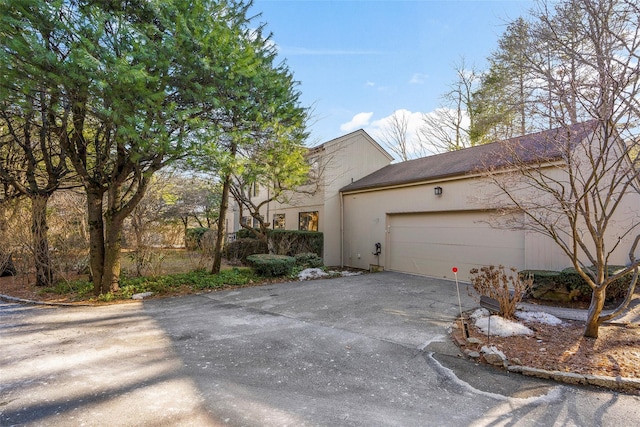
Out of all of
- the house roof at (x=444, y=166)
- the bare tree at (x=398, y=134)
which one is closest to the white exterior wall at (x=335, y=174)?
the house roof at (x=444, y=166)

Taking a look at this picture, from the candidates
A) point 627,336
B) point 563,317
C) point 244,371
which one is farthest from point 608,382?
point 244,371

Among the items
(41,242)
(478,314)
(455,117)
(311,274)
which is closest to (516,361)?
(478,314)

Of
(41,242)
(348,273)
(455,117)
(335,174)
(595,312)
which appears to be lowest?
(348,273)

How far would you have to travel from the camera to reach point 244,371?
370cm

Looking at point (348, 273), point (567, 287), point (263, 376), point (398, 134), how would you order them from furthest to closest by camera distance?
point (398, 134), point (348, 273), point (567, 287), point (263, 376)

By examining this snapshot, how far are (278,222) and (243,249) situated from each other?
333 centimetres

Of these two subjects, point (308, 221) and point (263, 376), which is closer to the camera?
point (263, 376)

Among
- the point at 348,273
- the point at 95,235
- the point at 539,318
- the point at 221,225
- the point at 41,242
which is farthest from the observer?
the point at 348,273

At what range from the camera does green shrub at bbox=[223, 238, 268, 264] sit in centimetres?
1331

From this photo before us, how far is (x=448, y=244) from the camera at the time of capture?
32.7ft

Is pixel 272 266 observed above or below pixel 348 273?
above

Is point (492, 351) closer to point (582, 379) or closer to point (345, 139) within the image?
point (582, 379)

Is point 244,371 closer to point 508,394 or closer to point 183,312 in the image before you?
point 508,394

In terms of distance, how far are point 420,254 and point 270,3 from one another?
8815mm
